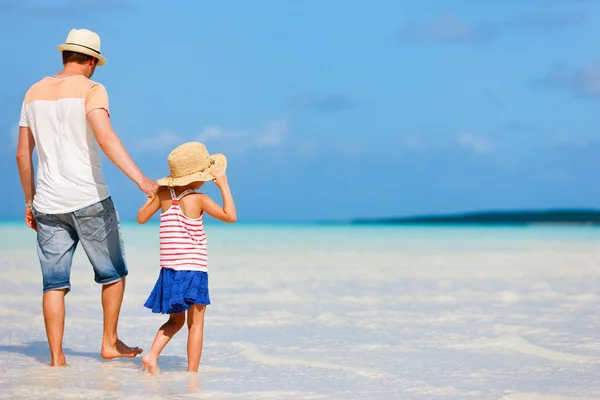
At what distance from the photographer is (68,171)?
5.09 m

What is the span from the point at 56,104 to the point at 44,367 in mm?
1493

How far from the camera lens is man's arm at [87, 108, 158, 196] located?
487cm

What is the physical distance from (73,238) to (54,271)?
0.23 m

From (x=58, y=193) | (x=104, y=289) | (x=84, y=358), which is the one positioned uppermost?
(x=58, y=193)

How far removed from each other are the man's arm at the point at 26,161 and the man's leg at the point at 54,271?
164 millimetres

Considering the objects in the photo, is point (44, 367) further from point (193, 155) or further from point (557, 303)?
point (557, 303)

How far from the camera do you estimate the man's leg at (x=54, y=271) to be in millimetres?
5156

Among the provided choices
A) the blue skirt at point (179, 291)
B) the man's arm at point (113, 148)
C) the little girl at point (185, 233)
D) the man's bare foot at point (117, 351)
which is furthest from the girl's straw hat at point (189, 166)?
the man's bare foot at point (117, 351)

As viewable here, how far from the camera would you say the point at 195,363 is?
493cm

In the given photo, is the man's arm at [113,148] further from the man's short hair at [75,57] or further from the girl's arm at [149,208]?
the man's short hair at [75,57]

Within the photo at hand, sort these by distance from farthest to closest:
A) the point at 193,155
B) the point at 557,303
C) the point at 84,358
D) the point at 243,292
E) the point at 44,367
Result: the point at 243,292, the point at 557,303, the point at 84,358, the point at 44,367, the point at 193,155

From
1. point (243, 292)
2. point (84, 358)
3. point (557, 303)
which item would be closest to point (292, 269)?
point (243, 292)

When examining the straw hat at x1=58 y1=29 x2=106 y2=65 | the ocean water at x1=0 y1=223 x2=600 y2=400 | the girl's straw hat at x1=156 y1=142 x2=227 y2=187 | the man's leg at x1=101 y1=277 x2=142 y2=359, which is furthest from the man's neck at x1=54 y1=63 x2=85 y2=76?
the ocean water at x1=0 y1=223 x2=600 y2=400

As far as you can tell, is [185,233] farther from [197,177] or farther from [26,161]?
[26,161]
